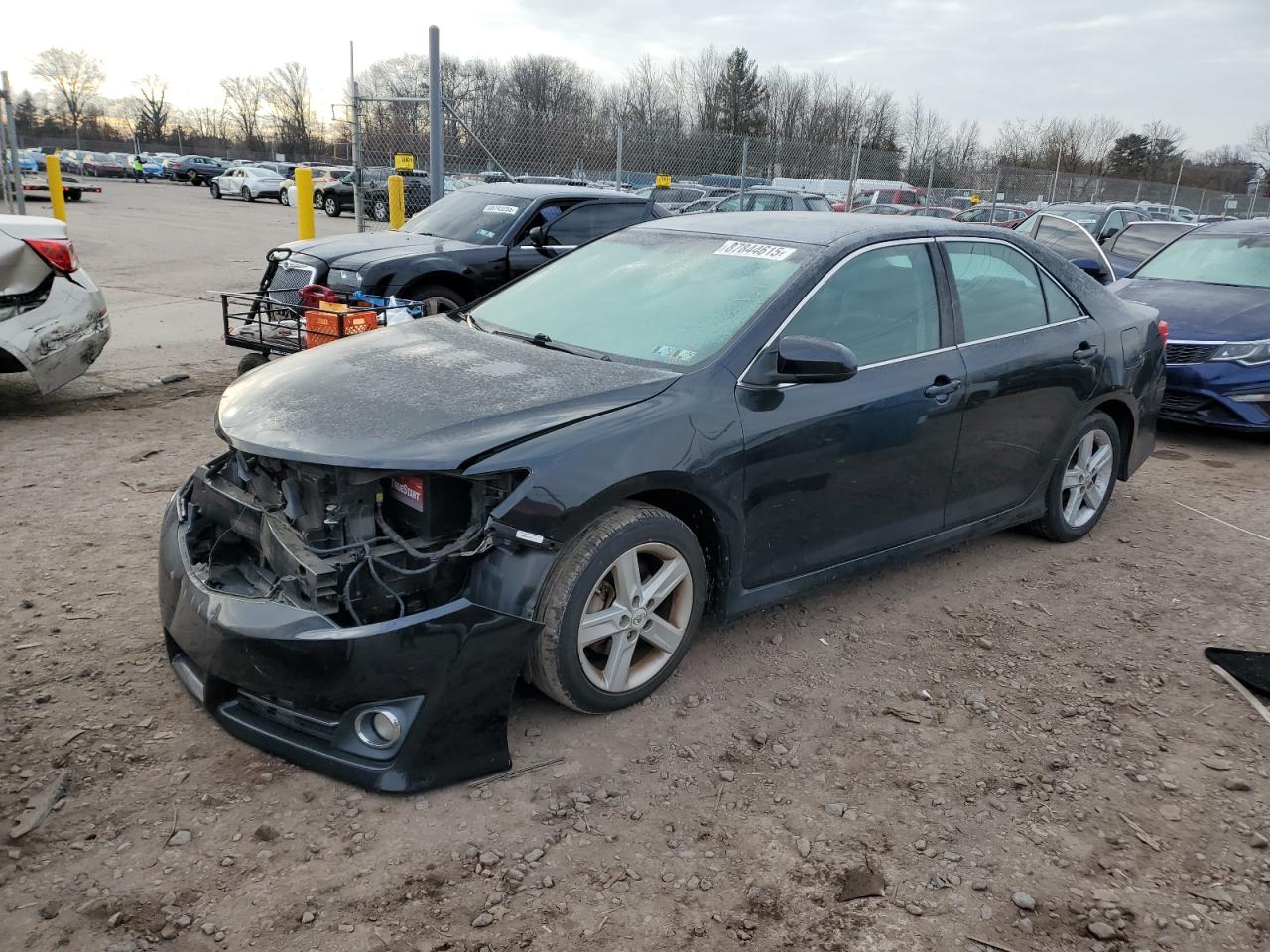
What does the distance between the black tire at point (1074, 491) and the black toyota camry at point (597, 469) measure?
0.42 feet

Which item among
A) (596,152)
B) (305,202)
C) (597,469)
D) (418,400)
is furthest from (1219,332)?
(596,152)

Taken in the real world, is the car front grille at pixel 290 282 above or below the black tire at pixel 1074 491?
above

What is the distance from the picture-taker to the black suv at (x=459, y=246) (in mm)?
8094

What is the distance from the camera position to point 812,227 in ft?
13.8

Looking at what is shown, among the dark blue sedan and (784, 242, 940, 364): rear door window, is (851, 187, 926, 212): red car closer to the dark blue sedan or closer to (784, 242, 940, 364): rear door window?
the dark blue sedan

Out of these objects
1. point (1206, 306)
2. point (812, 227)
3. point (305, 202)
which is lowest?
point (1206, 306)

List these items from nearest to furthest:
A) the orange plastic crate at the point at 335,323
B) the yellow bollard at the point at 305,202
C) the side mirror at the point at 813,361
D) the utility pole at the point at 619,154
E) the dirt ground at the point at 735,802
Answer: the dirt ground at the point at 735,802 < the side mirror at the point at 813,361 < the orange plastic crate at the point at 335,323 < the yellow bollard at the point at 305,202 < the utility pole at the point at 619,154

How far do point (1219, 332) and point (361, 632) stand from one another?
7.05 metres

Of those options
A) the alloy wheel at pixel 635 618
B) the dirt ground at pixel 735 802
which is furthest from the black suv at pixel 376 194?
the alloy wheel at pixel 635 618

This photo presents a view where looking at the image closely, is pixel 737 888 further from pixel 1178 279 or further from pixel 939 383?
pixel 1178 279

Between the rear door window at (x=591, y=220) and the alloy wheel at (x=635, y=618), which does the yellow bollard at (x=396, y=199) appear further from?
→ the alloy wheel at (x=635, y=618)

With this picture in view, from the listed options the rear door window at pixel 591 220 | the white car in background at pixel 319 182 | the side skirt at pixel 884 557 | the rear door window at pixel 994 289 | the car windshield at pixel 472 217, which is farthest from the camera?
Answer: the white car in background at pixel 319 182

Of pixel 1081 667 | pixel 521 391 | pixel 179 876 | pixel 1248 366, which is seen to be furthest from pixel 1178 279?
pixel 179 876

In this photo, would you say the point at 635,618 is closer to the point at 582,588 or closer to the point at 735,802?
the point at 582,588
